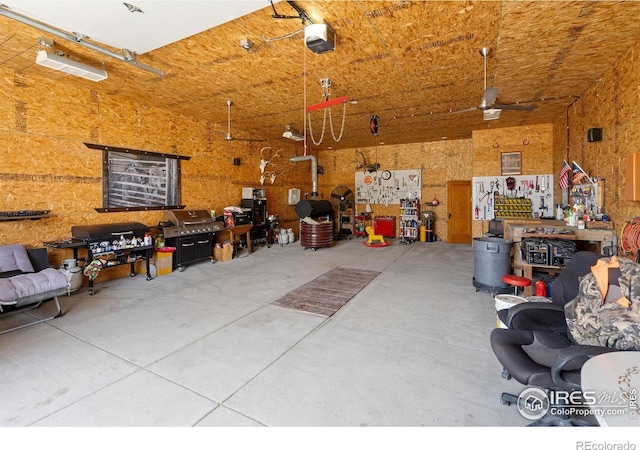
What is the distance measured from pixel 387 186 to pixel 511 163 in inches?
153

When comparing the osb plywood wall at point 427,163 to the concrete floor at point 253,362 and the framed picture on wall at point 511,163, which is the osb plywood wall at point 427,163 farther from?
the concrete floor at point 253,362

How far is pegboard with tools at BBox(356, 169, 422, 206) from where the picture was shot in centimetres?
1032

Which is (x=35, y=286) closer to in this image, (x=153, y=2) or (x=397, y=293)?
(x=153, y=2)

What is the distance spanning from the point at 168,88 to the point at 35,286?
11.6ft

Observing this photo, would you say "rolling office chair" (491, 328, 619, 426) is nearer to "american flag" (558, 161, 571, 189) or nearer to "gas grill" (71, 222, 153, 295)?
"american flag" (558, 161, 571, 189)

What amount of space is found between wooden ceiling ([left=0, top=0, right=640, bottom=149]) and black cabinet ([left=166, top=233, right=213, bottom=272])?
2.74 meters

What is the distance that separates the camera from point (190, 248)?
6320mm

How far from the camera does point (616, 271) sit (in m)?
2.01

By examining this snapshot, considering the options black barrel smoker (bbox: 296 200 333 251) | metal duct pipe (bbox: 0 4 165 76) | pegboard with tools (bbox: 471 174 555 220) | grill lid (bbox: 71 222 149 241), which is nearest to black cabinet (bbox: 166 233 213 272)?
grill lid (bbox: 71 222 149 241)

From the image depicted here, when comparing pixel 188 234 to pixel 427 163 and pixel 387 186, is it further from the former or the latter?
pixel 427 163

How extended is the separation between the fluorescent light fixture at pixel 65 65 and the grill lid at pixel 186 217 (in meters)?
2.84

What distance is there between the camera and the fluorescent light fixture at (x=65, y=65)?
11.4ft

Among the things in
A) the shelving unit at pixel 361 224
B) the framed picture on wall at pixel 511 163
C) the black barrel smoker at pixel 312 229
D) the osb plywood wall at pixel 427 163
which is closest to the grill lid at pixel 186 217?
the black barrel smoker at pixel 312 229
